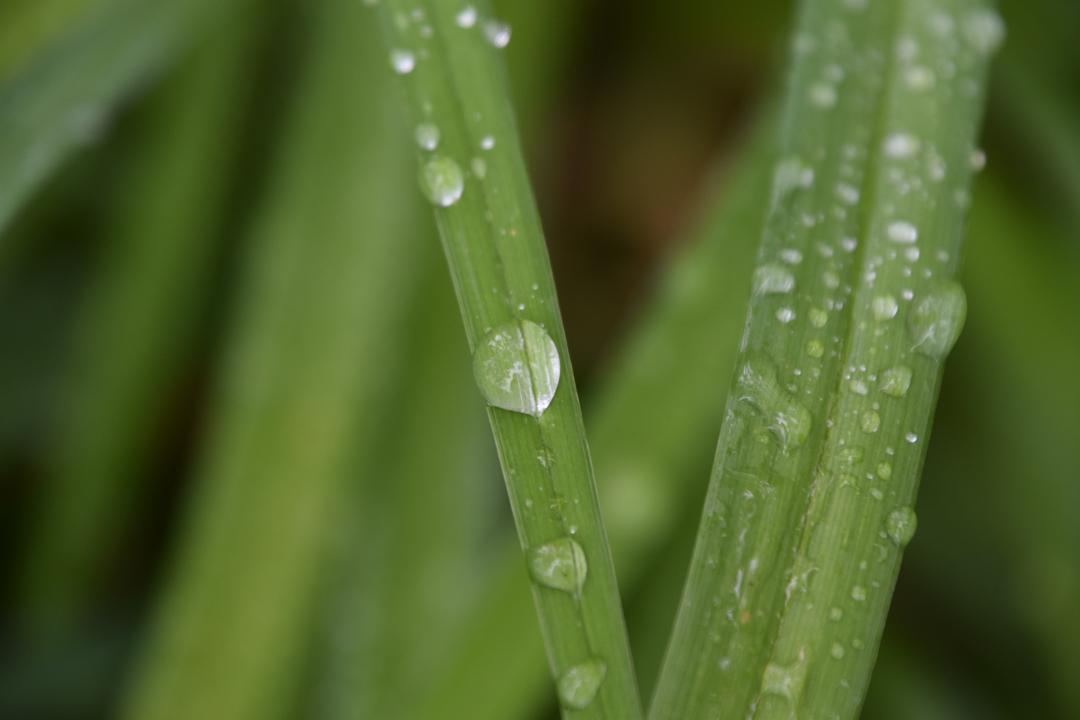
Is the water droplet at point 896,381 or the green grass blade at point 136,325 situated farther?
the green grass blade at point 136,325

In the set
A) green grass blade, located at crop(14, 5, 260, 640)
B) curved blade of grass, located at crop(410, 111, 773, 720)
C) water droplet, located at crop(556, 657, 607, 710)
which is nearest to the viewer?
water droplet, located at crop(556, 657, 607, 710)

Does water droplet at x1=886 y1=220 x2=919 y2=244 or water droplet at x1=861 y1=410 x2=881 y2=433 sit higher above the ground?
water droplet at x1=886 y1=220 x2=919 y2=244

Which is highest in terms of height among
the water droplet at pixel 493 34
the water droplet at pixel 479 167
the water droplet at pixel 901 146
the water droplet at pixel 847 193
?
the water droplet at pixel 493 34

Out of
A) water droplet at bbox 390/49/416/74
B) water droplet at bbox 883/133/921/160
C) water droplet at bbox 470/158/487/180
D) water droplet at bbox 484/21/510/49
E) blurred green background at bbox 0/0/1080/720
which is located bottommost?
blurred green background at bbox 0/0/1080/720

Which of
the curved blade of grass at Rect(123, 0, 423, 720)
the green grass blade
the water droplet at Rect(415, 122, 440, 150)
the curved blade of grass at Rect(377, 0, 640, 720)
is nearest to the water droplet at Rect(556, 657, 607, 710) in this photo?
the curved blade of grass at Rect(377, 0, 640, 720)

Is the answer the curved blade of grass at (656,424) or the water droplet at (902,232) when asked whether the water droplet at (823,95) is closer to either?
the water droplet at (902,232)

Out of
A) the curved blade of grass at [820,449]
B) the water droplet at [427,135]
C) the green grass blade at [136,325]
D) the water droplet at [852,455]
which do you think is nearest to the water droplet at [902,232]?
the curved blade of grass at [820,449]

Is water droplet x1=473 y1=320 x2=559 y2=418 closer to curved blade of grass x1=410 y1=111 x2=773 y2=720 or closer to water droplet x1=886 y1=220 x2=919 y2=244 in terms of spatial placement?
water droplet x1=886 y1=220 x2=919 y2=244
